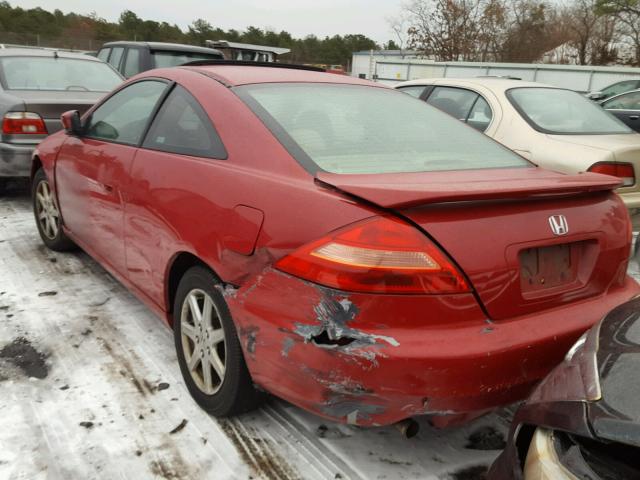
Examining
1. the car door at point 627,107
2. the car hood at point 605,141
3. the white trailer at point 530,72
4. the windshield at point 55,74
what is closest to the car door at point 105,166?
the windshield at point 55,74

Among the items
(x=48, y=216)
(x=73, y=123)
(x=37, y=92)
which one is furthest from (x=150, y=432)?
(x=37, y=92)

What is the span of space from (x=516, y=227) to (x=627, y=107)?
1011 centimetres

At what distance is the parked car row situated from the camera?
1.70 m

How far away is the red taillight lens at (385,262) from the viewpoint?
1705 mm

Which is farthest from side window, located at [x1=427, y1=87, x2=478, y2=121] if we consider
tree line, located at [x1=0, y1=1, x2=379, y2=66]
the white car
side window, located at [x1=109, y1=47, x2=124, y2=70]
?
tree line, located at [x1=0, y1=1, x2=379, y2=66]

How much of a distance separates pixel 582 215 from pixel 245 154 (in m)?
1.32

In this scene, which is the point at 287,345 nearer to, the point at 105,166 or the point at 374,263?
the point at 374,263

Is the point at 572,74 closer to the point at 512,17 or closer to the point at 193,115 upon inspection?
the point at 512,17

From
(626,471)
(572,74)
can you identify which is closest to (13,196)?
(626,471)

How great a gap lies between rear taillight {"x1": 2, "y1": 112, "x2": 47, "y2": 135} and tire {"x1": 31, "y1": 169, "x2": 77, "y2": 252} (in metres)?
1.14

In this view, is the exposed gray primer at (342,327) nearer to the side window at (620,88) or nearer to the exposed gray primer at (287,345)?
the exposed gray primer at (287,345)

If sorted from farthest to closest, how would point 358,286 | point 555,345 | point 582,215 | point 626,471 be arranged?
point 582,215 → point 555,345 → point 358,286 → point 626,471

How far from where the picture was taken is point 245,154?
2232mm

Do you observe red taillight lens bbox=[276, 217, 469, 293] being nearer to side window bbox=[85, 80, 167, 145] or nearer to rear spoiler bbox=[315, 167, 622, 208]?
rear spoiler bbox=[315, 167, 622, 208]
